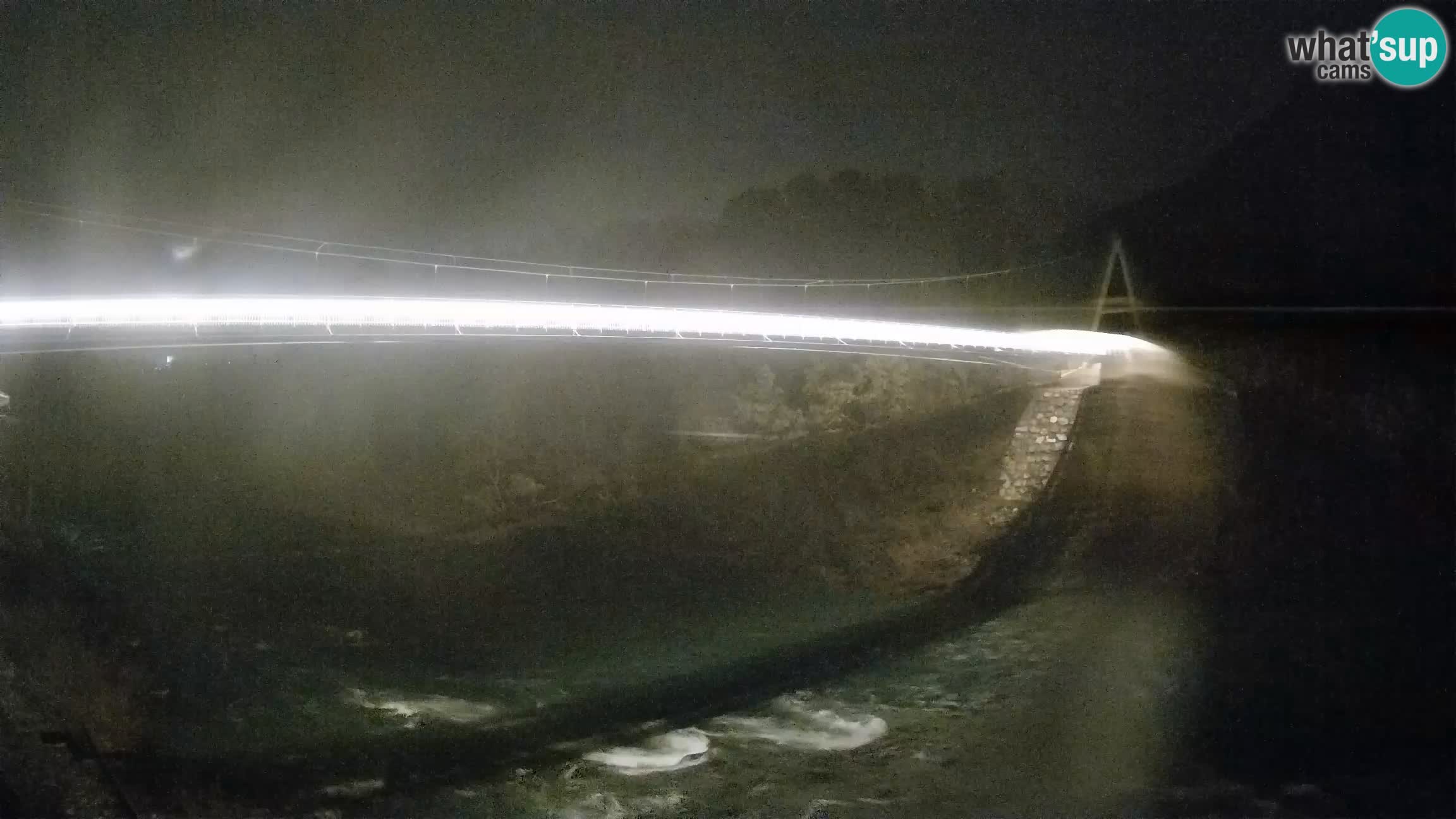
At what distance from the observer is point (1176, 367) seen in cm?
414

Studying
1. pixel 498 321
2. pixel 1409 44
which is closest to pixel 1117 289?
pixel 1409 44

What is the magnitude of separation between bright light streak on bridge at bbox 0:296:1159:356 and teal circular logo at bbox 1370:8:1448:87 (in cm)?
154

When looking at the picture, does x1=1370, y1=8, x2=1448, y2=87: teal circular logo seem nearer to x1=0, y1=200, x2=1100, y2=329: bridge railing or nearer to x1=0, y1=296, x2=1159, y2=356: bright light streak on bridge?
x1=0, y1=200, x2=1100, y2=329: bridge railing

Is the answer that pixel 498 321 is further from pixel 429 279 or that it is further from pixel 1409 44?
pixel 1409 44

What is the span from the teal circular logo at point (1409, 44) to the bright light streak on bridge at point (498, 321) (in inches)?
60.5

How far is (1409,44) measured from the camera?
372cm

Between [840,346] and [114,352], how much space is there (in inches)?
120

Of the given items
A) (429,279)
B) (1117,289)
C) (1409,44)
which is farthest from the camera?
(1117,289)

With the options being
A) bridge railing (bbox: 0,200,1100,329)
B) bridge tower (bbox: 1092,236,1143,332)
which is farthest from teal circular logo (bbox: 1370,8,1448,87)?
bridge railing (bbox: 0,200,1100,329)

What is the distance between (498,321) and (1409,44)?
417 centimetres

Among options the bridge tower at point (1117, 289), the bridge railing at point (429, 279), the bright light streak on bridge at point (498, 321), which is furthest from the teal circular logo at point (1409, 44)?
the bright light streak on bridge at point (498, 321)

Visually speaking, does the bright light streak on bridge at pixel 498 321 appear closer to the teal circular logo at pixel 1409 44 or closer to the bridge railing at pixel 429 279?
the bridge railing at pixel 429 279

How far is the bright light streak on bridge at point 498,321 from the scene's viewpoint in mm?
3434

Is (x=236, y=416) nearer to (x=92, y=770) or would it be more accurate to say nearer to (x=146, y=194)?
(x=146, y=194)
